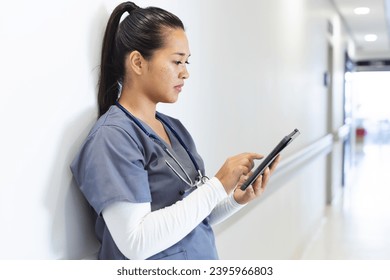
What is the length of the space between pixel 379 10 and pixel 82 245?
693cm

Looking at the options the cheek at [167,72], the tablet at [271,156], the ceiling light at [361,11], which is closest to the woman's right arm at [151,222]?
the tablet at [271,156]

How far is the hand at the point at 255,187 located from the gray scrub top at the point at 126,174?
18 cm

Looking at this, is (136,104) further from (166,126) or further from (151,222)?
(151,222)

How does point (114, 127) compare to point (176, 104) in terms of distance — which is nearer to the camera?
point (114, 127)

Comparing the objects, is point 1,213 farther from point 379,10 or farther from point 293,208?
point 379,10

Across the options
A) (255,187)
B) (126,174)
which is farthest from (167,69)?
(255,187)

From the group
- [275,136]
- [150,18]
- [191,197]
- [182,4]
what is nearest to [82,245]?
[191,197]

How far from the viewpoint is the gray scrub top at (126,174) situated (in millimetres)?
1173

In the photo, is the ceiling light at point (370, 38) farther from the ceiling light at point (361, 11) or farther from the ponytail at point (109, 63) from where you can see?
the ponytail at point (109, 63)

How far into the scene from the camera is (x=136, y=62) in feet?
4.46

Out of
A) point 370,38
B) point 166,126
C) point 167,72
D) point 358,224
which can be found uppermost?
point 370,38

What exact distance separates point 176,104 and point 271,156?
0.57m

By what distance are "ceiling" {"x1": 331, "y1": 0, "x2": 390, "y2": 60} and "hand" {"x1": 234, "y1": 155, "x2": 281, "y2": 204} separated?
5.51 m

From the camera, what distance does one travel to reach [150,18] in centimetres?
134
